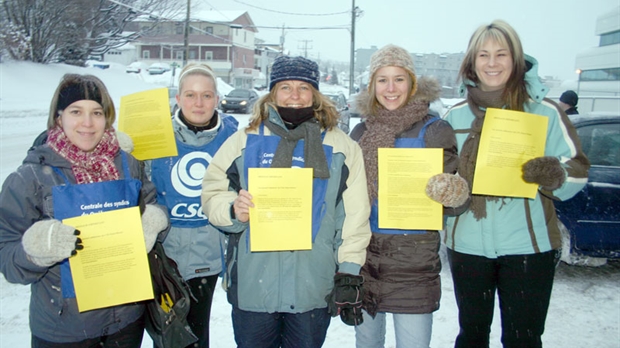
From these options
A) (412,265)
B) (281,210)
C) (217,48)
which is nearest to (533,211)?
(412,265)

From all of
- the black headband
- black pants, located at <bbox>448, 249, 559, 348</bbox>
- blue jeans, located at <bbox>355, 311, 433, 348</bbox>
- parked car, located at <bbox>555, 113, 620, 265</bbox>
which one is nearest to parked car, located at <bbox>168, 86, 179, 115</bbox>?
the black headband

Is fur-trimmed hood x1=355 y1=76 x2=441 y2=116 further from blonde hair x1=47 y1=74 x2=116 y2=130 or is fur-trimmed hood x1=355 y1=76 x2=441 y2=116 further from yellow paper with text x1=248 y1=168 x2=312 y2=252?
blonde hair x1=47 y1=74 x2=116 y2=130

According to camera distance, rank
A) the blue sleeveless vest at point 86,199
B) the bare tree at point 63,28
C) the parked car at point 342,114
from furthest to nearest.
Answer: the bare tree at point 63,28 < the parked car at point 342,114 < the blue sleeveless vest at point 86,199

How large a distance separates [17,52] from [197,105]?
2434 centimetres

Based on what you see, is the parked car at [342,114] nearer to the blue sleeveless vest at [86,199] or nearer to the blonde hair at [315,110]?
the blonde hair at [315,110]

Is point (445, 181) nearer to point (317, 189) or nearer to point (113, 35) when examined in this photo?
point (317, 189)

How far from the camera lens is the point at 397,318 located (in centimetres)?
252

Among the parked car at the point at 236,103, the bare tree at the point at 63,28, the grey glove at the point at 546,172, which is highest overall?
the bare tree at the point at 63,28

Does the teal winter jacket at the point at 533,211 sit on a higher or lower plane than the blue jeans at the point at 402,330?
higher

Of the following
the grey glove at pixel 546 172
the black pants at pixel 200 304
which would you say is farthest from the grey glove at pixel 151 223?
the grey glove at pixel 546 172

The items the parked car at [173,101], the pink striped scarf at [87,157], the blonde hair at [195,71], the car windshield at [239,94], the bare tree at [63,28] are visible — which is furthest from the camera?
the car windshield at [239,94]

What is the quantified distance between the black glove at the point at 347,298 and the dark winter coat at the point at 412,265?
0.28 meters

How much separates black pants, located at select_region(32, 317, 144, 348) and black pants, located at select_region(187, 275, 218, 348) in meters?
0.52

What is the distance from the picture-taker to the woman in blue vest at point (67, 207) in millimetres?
1883
